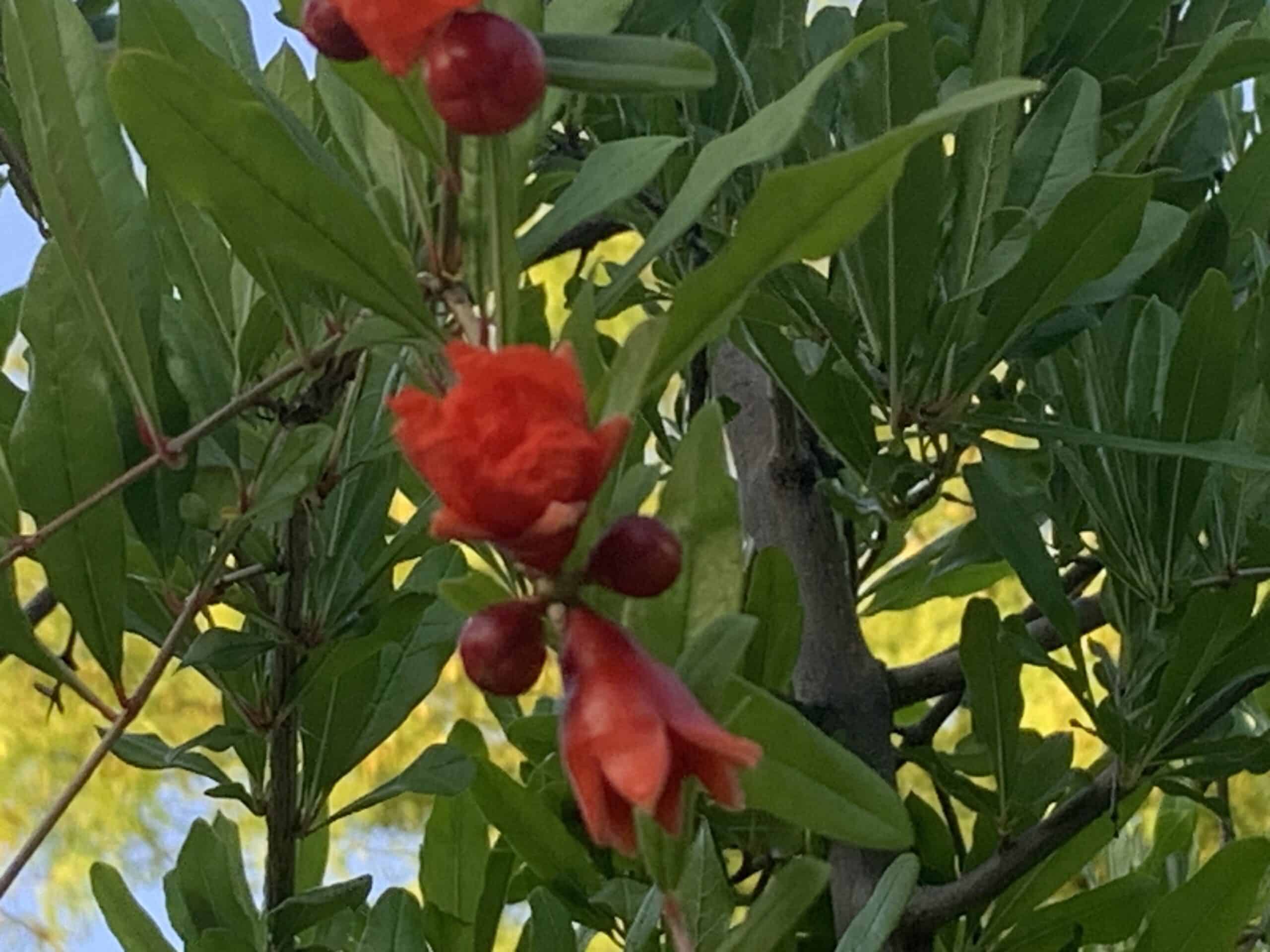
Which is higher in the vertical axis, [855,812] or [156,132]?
[156,132]

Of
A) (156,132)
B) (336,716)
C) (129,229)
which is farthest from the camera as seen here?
(336,716)

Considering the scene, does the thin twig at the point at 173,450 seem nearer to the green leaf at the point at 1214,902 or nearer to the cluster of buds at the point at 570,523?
the cluster of buds at the point at 570,523

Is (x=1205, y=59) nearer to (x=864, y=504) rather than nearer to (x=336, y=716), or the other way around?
(x=864, y=504)

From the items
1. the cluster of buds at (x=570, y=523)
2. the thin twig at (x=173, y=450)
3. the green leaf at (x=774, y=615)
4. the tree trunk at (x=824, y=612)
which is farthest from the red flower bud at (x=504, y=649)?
the tree trunk at (x=824, y=612)

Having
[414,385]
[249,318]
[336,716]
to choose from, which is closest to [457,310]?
[414,385]

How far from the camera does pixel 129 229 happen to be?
1.37 ft

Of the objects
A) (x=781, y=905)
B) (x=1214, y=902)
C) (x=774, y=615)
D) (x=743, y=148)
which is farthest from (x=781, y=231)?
(x=1214, y=902)

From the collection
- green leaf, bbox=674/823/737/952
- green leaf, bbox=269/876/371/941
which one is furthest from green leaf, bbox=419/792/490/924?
green leaf, bbox=674/823/737/952

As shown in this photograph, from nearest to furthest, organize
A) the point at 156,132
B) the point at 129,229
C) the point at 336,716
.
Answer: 1. the point at 156,132
2. the point at 129,229
3. the point at 336,716

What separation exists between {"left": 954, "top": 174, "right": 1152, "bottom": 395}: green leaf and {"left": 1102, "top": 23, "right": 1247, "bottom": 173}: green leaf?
0.02 m

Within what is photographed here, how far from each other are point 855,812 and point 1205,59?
24 cm

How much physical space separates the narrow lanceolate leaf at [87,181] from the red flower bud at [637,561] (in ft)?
0.56

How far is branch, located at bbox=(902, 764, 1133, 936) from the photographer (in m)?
0.54

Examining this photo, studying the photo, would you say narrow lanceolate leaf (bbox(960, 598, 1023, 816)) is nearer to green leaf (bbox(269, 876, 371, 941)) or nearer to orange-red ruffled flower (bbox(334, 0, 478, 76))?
green leaf (bbox(269, 876, 371, 941))
